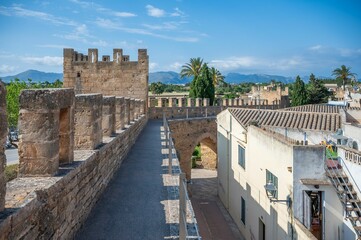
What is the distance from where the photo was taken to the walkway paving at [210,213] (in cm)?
1470

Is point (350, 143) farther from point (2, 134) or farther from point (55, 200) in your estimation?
point (2, 134)

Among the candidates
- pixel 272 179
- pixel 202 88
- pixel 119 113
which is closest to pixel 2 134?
pixel 119 113

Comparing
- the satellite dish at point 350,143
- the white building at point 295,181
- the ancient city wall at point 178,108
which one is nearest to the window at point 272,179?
the white building at point 295,181

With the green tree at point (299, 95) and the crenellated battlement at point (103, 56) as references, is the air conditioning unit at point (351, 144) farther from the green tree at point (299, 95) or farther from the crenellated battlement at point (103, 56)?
the green tree at point (299, 95)

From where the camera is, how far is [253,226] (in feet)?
41.8

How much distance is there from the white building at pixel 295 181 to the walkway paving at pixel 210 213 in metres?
0.55

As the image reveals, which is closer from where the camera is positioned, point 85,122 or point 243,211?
point 85,122

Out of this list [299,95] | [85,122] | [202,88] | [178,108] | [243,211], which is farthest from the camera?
[299,95]

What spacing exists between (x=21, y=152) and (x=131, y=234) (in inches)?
71.5

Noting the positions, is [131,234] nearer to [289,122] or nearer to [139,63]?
[289,122]

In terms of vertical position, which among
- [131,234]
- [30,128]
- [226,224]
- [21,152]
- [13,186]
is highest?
[30,128]

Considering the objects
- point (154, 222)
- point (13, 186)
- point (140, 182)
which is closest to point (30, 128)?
point (13, 186)

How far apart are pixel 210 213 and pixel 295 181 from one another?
27.6ft

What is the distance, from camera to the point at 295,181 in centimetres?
966
